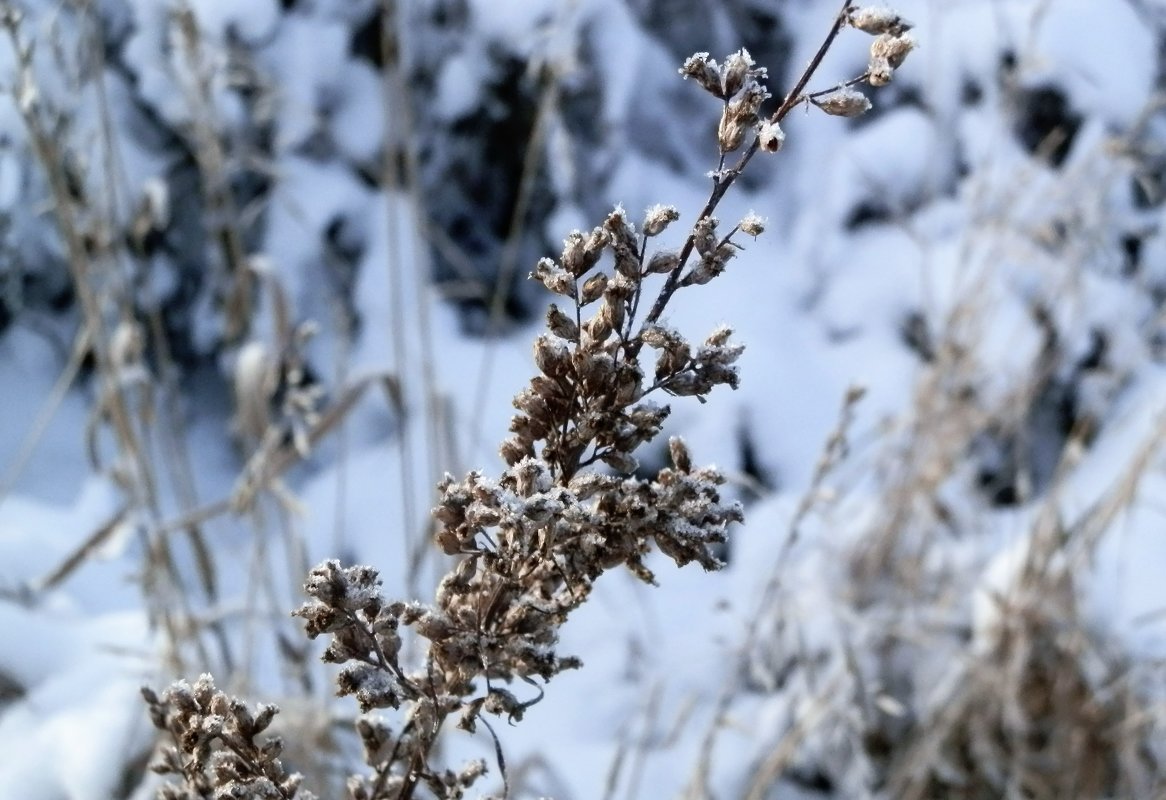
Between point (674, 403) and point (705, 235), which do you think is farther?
point (674, 403)

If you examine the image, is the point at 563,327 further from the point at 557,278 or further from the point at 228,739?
the point at 228,739

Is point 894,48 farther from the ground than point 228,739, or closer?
farther from the ground

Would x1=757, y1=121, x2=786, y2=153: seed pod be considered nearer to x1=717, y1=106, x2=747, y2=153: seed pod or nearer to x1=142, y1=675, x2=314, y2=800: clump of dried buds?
x1=717, y1=106, x2=747, y2=153: seed pod

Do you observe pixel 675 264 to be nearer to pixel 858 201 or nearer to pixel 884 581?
pixel 884 581

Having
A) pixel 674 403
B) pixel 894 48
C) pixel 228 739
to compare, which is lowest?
pixel 228 739

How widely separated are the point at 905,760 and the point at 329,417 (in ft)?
2.54

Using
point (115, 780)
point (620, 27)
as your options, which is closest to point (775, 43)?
point (620, 27)

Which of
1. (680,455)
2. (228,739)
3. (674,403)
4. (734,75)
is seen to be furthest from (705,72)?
(674,403)

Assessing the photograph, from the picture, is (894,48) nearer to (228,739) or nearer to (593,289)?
(593,289)

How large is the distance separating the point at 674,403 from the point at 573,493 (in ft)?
5.10

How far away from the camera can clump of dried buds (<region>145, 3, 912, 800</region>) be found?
0.28 m

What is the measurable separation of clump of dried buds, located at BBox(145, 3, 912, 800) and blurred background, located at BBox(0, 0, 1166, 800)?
0.59 metres

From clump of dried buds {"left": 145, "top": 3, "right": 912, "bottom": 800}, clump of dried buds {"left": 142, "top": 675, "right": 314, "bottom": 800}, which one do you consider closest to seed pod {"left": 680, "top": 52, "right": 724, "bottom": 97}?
clump of dried buds {"left": 145, "top": 3, "right": 912, "bottom": 800}

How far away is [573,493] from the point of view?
28cm
